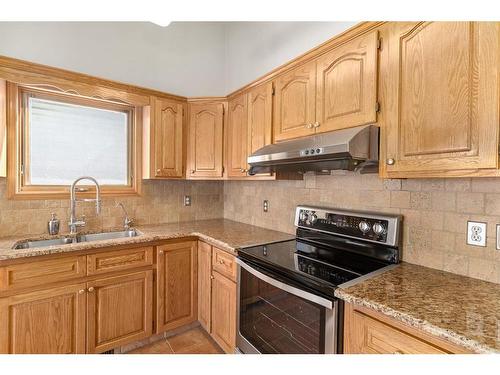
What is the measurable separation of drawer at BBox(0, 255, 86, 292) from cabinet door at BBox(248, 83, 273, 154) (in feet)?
4.89

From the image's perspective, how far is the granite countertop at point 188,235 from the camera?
1585mm

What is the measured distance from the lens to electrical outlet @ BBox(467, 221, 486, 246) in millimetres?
1166

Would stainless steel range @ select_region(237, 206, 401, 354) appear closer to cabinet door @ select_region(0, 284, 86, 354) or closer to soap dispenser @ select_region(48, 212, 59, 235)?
cabinet door @ select_region(0, 284, 86, 354)

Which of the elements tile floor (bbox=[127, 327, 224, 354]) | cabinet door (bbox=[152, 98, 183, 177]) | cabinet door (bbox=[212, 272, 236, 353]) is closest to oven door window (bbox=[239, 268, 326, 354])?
cabinet door (bbox=[212, 272, 236, 353])

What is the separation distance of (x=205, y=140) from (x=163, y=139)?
39cm

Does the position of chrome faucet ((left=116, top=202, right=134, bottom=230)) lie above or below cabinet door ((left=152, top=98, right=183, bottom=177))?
below

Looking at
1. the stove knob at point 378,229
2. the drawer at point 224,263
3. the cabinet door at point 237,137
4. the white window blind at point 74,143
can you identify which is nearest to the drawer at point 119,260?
the drawer at point 224,263

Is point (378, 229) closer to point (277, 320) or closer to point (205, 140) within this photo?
point (277, 320)

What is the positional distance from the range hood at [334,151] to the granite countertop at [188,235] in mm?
620

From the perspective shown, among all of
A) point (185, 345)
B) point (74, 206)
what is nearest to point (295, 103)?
point (74, 206)

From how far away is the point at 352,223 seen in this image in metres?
1.63

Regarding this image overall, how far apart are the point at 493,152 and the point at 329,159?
2.06 ft

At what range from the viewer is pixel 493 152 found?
35.6 inches

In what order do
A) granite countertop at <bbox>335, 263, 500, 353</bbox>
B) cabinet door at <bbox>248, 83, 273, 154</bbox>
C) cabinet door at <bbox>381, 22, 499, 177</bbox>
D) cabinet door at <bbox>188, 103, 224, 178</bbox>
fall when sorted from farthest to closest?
cabinet door at <bbox>188, 103, 224, 178</bbox> < cabinet door at <bbox>248, 83, 273, 154</bbox> < cabinet door at <bbox>381, 22, 499, 177</bbox> < granite countertop at <bbox>335, 263, 500, 353</bbox>
